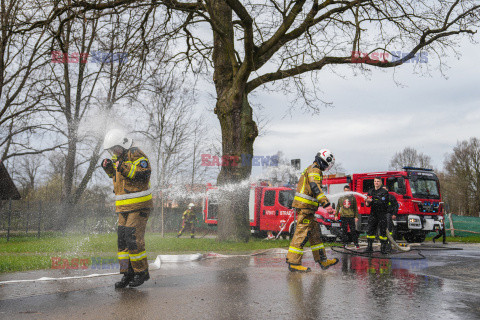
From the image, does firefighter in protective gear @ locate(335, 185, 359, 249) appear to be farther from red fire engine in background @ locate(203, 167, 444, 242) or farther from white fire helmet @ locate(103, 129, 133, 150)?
white fire helmet @ locate(103, 129, 133, 150)

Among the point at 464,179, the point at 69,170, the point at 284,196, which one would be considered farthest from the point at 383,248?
the point at 464,179

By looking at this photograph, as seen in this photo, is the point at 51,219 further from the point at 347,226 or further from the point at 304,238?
the point at 304,238

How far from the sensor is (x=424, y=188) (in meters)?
17.6

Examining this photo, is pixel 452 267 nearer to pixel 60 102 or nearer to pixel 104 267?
pixel 104 267

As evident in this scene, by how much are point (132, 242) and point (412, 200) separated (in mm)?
13485

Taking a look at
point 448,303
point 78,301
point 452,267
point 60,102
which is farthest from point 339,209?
point 60,102

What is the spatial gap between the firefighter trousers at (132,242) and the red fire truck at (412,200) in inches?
476

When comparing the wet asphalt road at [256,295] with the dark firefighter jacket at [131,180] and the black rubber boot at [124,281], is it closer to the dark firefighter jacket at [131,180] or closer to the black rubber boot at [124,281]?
the black rubber boot at [124,281]

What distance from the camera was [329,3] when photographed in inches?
557

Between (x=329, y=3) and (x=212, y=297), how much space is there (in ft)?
37.2

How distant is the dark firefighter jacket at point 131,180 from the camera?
19.7 ft

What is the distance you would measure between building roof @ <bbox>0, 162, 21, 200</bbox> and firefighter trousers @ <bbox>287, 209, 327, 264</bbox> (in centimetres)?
1473

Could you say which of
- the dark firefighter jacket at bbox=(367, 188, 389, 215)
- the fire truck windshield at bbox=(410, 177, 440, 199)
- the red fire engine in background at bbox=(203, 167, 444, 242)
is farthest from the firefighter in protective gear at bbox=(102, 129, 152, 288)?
the fire truck windshield at bbox=(410, 177, 440, 199)

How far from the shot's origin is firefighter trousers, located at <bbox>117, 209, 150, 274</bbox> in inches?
235
